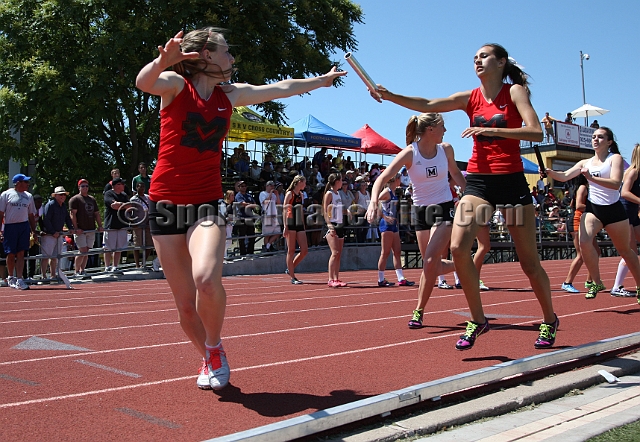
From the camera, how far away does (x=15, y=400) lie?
A: 3.99 meters

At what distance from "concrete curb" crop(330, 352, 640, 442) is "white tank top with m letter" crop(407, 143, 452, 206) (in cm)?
266

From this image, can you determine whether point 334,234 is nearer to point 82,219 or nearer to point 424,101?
point 82,219

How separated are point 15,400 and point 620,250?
21.0 ft

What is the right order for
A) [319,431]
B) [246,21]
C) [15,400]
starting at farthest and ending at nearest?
[246,21]
[15,400]
[319,431]

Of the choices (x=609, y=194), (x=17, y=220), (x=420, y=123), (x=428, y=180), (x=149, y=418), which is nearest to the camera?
(x=149, y=418)

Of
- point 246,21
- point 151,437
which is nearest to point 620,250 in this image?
point 151,437

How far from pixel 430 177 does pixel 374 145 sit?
59.5 ft

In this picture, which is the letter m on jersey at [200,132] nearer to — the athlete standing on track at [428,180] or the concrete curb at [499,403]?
the concrete curb at [499,403]

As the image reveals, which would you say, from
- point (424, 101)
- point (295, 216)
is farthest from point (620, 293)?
point (295, 216)

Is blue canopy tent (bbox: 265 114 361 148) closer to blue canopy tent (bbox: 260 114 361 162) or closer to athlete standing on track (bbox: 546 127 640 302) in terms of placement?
blue canopy tent (bbox: 260 114 361 162)

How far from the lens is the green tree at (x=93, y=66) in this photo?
717 inches

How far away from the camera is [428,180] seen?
7.14 m

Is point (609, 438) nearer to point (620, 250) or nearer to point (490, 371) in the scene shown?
point (490, 371)

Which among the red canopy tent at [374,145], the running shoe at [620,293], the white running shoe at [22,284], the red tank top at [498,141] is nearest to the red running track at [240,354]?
the running shoe at [620,293]
